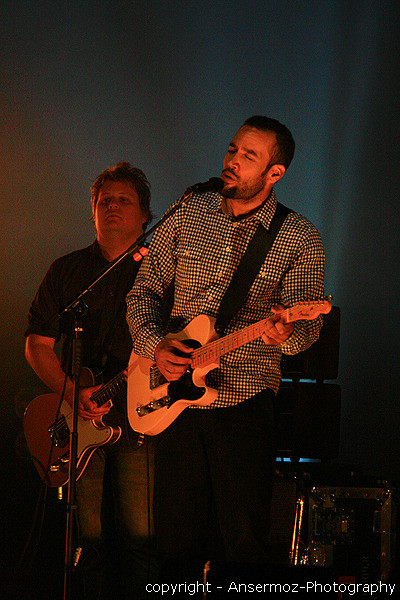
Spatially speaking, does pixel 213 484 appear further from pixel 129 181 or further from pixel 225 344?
pixel 129 181

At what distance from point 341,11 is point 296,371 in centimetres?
266

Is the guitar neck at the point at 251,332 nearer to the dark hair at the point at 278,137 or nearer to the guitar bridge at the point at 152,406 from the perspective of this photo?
the guitar bridge at the point at 152,406

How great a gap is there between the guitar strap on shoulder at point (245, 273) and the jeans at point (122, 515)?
1.00 meters

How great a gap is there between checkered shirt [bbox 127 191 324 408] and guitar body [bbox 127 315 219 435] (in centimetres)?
7

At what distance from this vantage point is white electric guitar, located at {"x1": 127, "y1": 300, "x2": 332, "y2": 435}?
232cm

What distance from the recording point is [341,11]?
14.4 ft

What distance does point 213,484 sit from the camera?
7.97 feet

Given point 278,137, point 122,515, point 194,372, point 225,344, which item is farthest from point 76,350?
Answer: point 278,137

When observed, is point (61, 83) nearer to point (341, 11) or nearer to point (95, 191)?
point (95, 191)

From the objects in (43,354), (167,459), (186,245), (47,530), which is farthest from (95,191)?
(47,530)

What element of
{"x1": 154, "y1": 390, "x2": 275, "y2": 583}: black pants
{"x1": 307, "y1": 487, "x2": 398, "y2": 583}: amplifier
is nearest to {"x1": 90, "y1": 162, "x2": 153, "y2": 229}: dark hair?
{"x1": 154, "y1": 390, "x2": 275, "y2": 583}: black pants

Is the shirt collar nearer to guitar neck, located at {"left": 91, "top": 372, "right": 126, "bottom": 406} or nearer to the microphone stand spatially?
the microphone stand

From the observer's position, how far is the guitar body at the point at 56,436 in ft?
10.4

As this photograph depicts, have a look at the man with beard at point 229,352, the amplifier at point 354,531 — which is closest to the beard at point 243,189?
the man with beard at point 229,352
